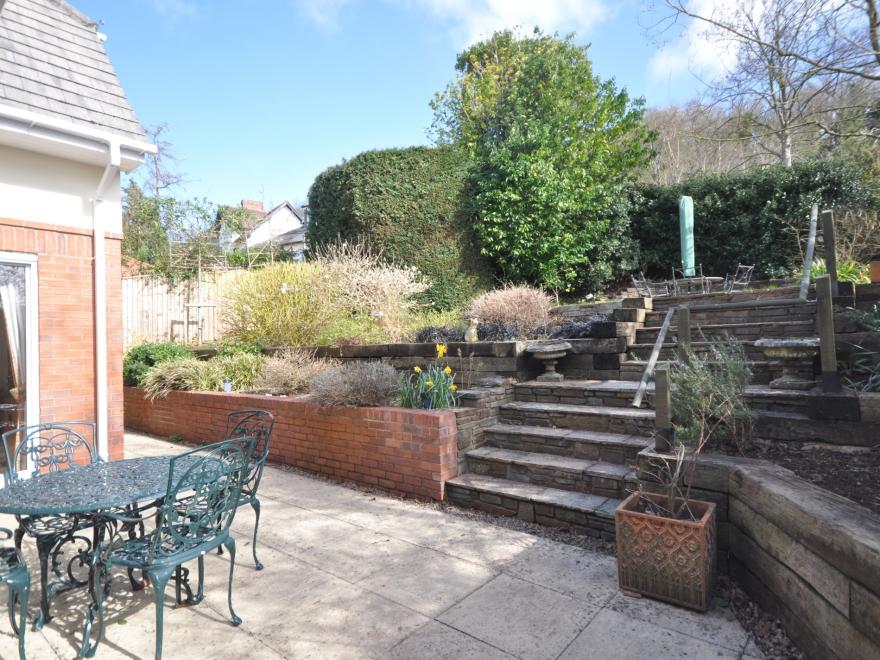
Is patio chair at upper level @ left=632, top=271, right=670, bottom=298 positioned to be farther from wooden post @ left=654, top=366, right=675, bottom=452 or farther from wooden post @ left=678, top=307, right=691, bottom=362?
wooden post @ left=654, top=366, right=675, bottom=452

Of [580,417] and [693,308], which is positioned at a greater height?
[693,308]

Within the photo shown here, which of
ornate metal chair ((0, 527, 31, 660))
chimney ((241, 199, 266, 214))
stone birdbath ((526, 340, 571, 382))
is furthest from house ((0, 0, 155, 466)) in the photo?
chimney ((241, 199, 266, 214))

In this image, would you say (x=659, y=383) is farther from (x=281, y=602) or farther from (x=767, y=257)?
(x=767, y=257)

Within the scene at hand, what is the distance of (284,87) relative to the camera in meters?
8.87

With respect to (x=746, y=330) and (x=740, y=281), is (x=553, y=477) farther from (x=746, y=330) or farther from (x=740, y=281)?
(x=740, y=281)

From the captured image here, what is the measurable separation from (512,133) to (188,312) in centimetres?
883

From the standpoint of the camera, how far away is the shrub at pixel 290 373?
6355 mm

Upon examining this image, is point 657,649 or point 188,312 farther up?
point 188,312

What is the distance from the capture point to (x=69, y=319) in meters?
4.66

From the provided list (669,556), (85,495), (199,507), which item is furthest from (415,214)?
(669,556)

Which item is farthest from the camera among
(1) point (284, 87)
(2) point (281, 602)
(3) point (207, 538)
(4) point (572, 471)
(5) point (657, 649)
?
(1) point (284, 87)

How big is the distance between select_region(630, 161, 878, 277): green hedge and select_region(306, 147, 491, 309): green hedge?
→ 4337 mm

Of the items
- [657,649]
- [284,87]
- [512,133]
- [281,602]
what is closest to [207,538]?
[281,602]

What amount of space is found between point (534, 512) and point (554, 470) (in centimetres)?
38
